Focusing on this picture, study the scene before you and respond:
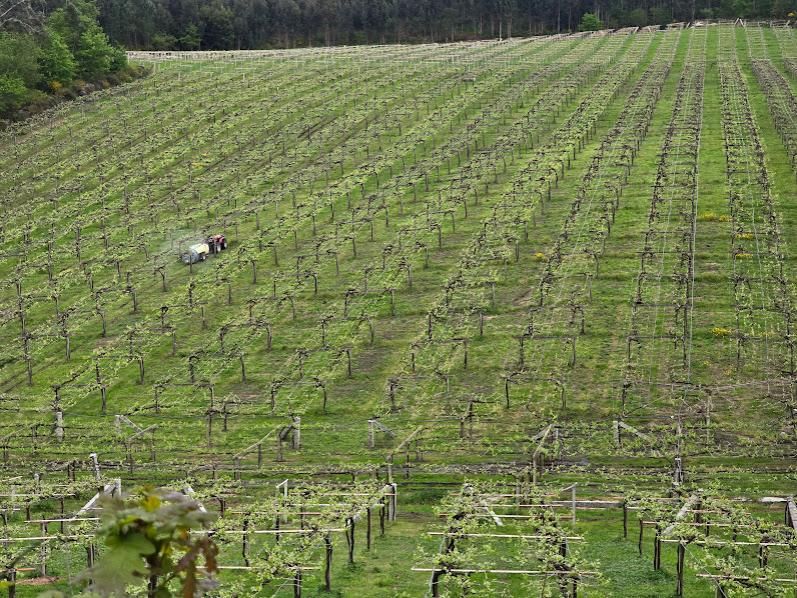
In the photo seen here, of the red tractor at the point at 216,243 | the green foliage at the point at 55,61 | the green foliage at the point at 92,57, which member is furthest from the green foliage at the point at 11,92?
the red tractor at the point at 216,243

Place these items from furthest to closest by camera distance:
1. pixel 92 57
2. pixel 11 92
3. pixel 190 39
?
pixel 190 39
pixel 92 57
pixel 11 92

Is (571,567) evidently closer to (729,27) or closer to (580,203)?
(580,203)

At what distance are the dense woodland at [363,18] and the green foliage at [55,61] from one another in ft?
104

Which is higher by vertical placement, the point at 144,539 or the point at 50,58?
the point at 50,58

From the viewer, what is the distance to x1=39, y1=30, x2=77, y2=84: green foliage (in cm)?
9881

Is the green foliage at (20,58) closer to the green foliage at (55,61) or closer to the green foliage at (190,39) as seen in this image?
the green foliage at (55,61)

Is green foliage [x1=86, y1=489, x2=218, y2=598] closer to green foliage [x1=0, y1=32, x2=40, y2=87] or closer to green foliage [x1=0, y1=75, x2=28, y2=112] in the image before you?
green foliage [x1=0, y1=75, x2=28, y2=112]

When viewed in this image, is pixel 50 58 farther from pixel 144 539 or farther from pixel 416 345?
pixel 144 539

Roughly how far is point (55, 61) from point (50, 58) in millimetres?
487

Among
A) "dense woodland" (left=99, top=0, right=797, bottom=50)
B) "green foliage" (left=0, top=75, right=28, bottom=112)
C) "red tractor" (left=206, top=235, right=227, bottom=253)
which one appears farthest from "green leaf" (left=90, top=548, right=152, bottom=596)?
"dense woodland" (left=99, top=0, right=797, bottom=50)

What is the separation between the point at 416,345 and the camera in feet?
142

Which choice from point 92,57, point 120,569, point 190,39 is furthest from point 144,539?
point 190,39

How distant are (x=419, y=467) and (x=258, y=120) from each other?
62.4 metres

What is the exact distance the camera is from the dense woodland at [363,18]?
136 metres
